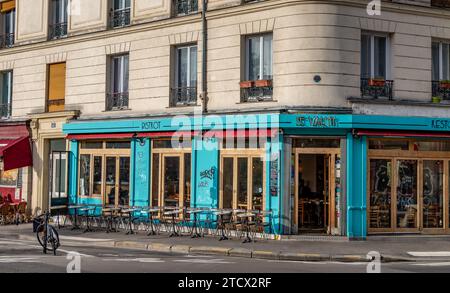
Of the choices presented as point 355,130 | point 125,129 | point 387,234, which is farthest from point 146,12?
point 387,234

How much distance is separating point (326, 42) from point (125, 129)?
22.4ft

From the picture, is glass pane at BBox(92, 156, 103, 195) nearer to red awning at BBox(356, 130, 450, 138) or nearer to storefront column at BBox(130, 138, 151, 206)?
storefront column at BBox(130, 138, 151, 206)

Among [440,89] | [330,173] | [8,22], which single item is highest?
[8,22]

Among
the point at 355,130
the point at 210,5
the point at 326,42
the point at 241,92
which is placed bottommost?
the point at 355,130

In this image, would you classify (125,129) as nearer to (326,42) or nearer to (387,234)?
(326,42)

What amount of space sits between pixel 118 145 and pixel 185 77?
10.5ft

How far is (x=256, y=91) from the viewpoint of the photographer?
58.3 feet

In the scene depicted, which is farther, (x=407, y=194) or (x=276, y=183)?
(x=407, y=194)

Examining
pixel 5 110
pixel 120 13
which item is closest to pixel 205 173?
pixel 120 13

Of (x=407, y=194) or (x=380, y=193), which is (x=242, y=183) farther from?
(x=407, y=194)

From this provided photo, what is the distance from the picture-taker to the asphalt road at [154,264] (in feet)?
36.6

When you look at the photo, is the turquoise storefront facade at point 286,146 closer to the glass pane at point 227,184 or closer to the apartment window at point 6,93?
the glass pane at point 227,184
